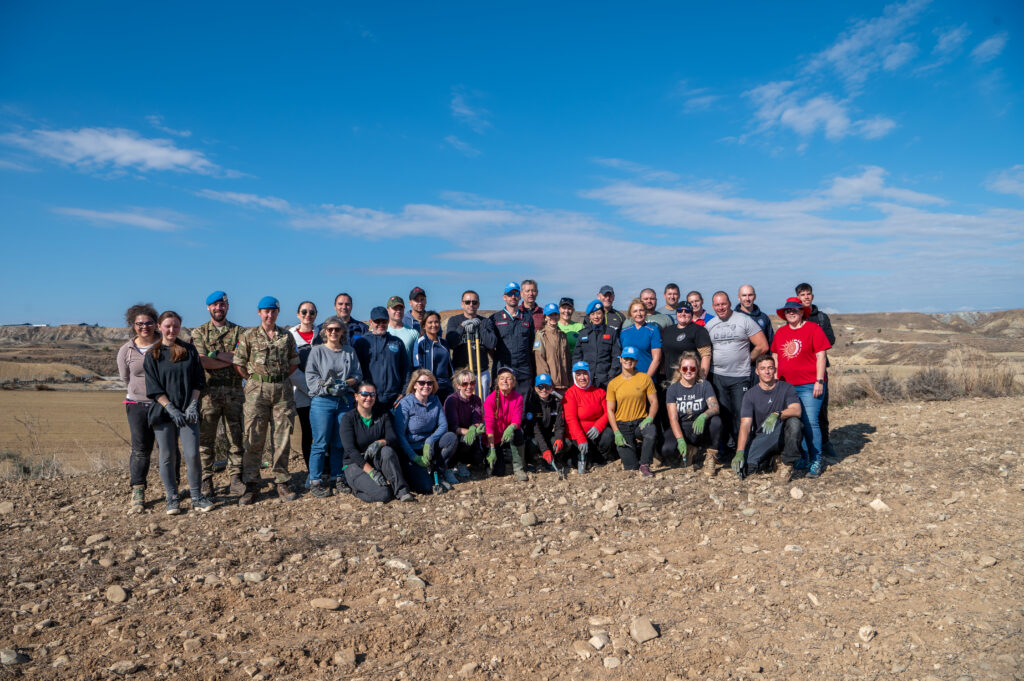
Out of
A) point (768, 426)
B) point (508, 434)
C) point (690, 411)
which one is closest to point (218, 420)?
point (508, 434)

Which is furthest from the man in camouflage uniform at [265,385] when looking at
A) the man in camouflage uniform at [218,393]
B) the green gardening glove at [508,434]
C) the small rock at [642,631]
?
the small rock at [642,631]

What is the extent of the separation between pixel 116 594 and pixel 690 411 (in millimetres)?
5654

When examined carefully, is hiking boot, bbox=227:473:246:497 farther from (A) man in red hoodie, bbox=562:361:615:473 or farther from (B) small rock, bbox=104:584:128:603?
(A) man in red hoodie, bbox=562:361:615:473

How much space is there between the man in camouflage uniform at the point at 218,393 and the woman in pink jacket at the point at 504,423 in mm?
2654

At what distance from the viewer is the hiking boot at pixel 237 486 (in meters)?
6.57

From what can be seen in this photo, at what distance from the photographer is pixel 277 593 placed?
4.45 m

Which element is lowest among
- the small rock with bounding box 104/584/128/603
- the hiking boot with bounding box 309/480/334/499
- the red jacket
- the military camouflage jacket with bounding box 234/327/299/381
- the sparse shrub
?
the small rock with bounding box 104/584/128/603

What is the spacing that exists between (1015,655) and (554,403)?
508 centimetres

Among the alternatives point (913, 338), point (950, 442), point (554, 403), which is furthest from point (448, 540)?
point (913, 338)

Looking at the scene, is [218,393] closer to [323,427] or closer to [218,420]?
[218,420]

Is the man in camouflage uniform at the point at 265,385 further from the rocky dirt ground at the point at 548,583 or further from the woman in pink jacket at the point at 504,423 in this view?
the woman in pink jacket at the point at 504,423

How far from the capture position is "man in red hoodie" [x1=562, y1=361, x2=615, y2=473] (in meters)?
7.64

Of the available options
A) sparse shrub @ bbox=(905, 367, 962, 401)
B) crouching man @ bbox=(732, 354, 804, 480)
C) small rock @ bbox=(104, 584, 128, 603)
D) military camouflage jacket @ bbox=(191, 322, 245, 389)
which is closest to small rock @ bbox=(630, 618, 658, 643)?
small rock @ bbox=(104, 584, 128, 603)

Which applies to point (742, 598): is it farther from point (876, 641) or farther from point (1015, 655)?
point (1015, 655)
